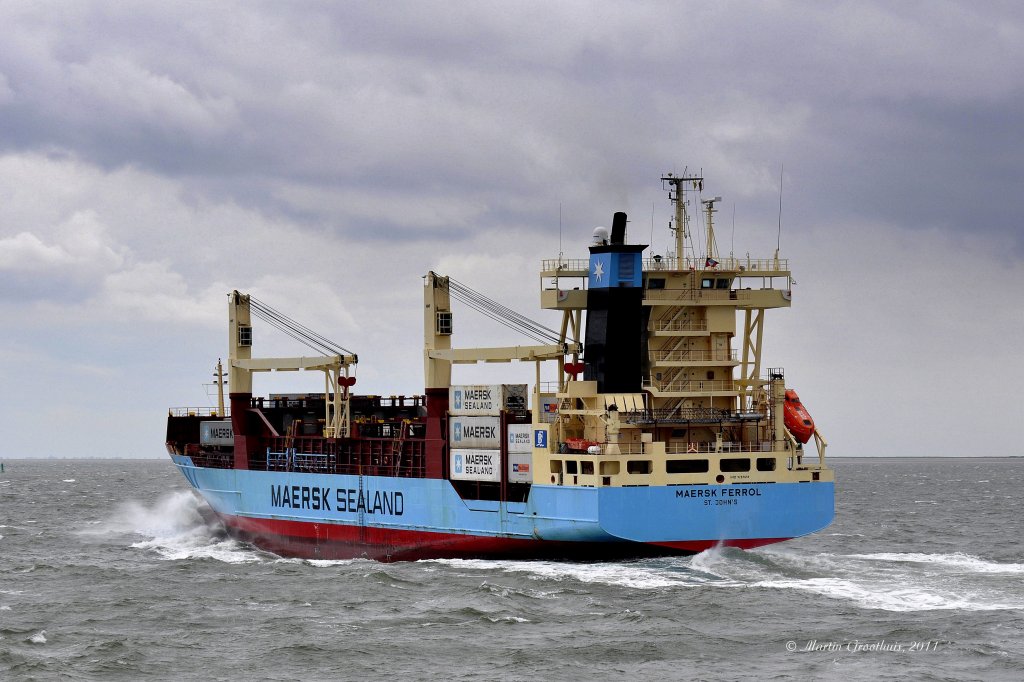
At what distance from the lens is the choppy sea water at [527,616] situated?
95.5 ft

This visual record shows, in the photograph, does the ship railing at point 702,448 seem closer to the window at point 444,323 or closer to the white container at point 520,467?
the white container at point 520,467

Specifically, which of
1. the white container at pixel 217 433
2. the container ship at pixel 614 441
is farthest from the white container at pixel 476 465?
the white container at pixel 217 433

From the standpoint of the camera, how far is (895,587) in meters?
38.2

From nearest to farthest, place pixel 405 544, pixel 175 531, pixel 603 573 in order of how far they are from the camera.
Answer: pixel 603 573 → pixel 405 544 → pixel 175 531

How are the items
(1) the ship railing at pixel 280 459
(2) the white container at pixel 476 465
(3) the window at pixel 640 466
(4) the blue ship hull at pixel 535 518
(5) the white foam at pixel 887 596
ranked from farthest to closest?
(1) the ship railing at pixel 280 459 → (2) the white container at pixel 476 465 → (3) the window at pixel 640 466 → (4) the blue ship hull at pixel 535 518 → (5) the white foam at pixel 887 596

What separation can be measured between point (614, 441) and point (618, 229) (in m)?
7.71

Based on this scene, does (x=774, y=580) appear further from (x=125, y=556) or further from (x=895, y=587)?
(x=125, y=556)

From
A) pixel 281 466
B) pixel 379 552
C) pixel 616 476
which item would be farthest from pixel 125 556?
pixel 616 476

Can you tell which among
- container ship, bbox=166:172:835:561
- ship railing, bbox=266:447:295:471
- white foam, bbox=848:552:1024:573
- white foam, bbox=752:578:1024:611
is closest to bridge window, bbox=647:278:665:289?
container ship, bbox=166:172:835:561

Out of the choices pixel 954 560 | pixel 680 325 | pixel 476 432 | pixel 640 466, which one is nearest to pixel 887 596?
pixel 640 466

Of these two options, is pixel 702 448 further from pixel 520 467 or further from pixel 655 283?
pixel 520 467

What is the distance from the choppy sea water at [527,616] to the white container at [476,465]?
313cm

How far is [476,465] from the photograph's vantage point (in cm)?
4547

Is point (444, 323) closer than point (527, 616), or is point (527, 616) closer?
point (527, 616)
